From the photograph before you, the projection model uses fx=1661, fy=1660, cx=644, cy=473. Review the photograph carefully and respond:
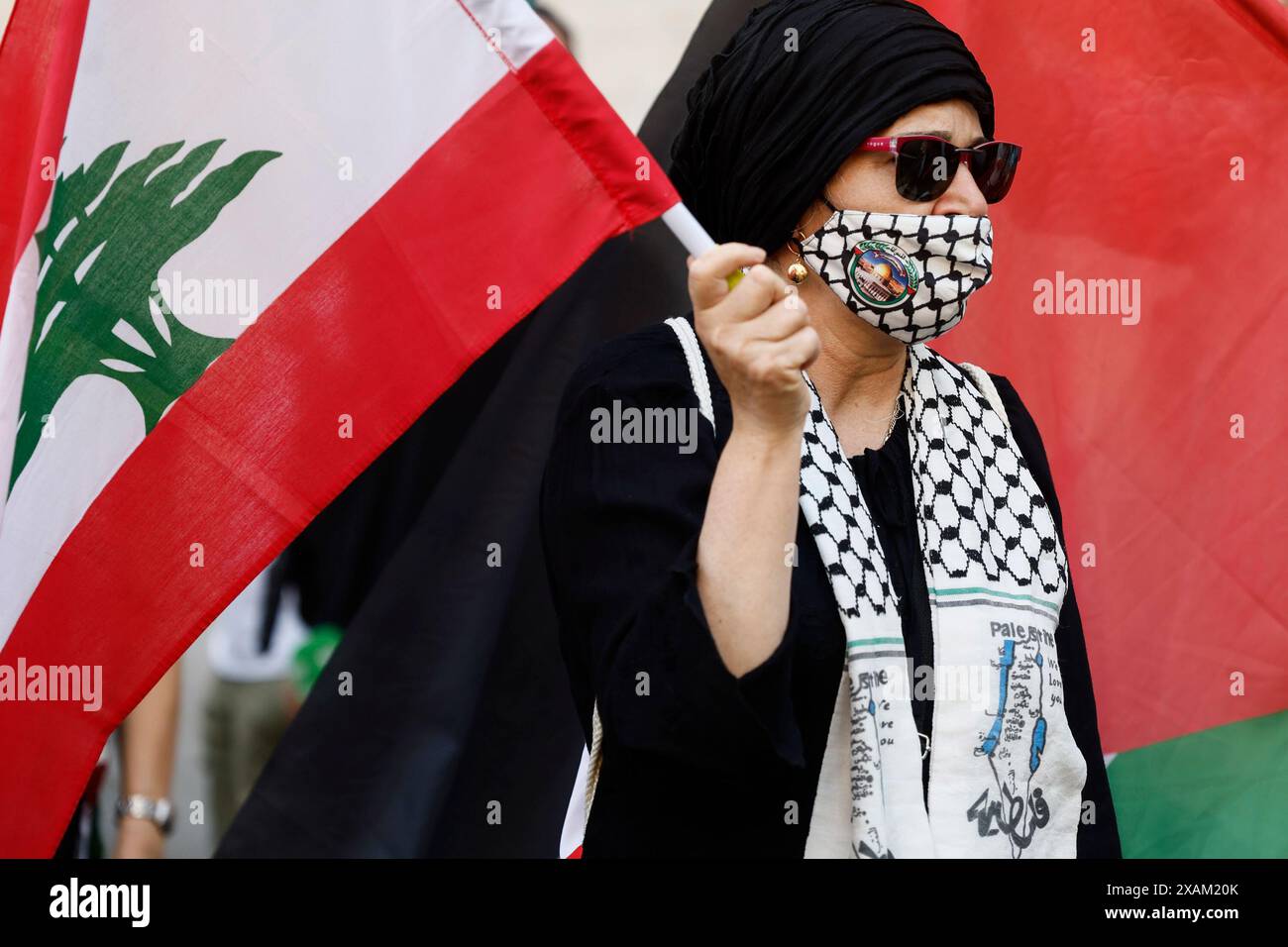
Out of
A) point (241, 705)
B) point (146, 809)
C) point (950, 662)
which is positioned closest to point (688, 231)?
point (950, 662)

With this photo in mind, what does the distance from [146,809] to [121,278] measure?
1.73m

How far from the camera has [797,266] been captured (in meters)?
2.19

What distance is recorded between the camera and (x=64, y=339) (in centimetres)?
219

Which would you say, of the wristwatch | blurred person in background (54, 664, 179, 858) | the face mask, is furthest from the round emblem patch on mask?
the wristwatch

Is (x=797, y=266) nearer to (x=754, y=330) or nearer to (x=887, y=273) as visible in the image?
(x=887, y=273)

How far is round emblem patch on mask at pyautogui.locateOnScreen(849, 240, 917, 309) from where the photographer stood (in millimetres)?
2133

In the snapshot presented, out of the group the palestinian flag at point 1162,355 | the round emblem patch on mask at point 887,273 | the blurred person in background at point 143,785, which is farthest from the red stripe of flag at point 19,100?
the palestinian flag at point 1162,355

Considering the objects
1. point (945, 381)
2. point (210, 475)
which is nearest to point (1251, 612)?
point (945, 381)

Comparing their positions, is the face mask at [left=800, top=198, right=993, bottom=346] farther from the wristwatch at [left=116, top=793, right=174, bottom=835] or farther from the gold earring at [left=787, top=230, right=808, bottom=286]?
the wristwatch at [left=116, top=793, right=174, bottom=835]

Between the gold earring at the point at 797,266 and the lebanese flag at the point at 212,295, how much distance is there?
0.30 meters

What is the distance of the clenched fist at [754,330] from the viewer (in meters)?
1.72

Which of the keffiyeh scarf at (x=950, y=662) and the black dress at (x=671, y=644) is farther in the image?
the keffiyeh scarf at (x=950, y=662)

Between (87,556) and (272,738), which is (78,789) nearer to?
(87,556)

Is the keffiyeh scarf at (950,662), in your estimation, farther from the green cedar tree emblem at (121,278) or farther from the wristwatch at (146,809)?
the wristwatch at (146,809)
